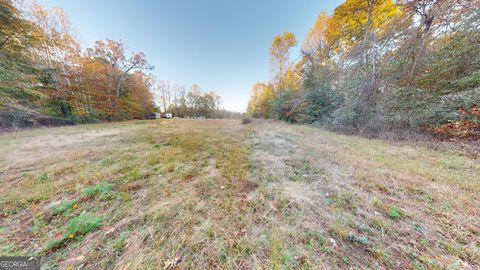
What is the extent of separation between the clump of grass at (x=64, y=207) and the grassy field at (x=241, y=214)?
12 millimetres

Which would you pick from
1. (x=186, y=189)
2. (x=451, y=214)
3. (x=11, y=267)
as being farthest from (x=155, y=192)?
(x=451, y=214)

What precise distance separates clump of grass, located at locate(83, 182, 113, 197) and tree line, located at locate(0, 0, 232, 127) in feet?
35.1

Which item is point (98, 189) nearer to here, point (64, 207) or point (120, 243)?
point (64, 207)

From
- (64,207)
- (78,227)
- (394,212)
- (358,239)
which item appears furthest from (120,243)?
(394,212)

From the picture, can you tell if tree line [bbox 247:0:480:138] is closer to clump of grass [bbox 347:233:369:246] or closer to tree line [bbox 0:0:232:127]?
clump of grass [bbox 347:233:369:246]

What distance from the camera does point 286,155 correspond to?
3.62 m

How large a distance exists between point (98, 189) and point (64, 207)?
1.16ft

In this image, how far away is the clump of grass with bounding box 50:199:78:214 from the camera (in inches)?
A: 61.8

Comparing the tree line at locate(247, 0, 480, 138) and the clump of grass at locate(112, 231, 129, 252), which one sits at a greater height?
the tree line at locate(247, 0, 480, 138)

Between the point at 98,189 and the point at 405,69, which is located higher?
the point at 405,69

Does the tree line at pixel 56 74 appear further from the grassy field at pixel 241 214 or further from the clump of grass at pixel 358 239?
the clump of grass at pixel 358 239

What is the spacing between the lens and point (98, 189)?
1.95 meters

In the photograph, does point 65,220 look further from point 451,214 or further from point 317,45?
point 317,45

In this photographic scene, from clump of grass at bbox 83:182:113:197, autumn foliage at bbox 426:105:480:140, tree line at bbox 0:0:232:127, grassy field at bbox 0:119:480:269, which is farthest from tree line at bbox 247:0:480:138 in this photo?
tree line at bbox 0:0:232:127
